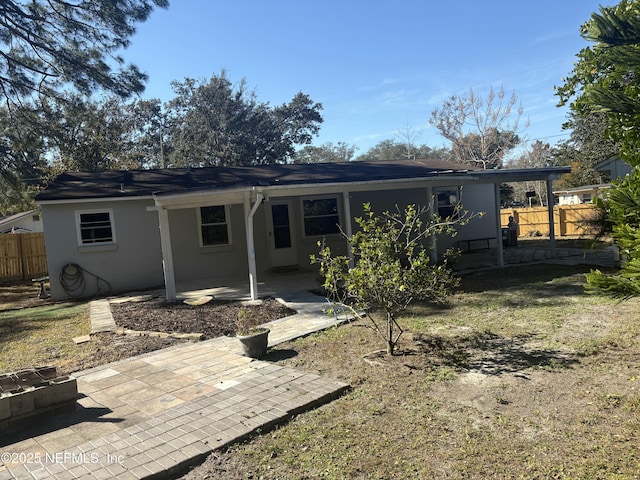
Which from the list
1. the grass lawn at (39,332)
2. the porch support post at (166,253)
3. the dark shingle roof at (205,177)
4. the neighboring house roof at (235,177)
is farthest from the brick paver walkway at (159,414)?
the dark shingle roof at (205,177)

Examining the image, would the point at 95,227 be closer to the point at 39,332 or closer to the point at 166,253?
the point at 166,253

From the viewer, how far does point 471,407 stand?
3.88 metres

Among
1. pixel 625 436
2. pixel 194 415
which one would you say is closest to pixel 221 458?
pixel 194 415

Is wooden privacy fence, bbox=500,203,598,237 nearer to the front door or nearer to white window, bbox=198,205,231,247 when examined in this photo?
the front door

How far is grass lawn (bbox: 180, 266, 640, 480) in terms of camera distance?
3.05m

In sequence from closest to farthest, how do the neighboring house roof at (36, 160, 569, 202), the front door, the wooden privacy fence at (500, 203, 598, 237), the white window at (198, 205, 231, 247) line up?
the neighboring house roof at (36, 160, 569, 202) → the white window at (198, 205, 231, 247) → the front door → the wooden privacy fence at (500, 203, 598, 237)

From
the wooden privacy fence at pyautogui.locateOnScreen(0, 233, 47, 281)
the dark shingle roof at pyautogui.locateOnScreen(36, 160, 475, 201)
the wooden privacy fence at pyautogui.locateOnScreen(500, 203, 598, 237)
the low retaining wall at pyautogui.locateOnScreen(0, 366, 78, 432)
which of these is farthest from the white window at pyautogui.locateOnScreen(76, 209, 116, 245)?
the wooden privacy fence at pyautogui.locateOnScreen(500, 203, 598, 237)

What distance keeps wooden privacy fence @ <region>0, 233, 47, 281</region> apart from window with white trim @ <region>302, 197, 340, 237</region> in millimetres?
9700

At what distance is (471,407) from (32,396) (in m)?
3.90

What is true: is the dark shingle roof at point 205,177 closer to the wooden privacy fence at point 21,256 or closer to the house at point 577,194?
the wooden privacy fence at point 21,256

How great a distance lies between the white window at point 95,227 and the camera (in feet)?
38.4

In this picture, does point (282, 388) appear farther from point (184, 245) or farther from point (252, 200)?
point (184, 245)

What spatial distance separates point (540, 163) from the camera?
4375 centimetres

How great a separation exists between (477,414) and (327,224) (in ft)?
35.2
